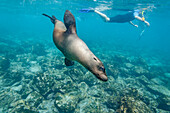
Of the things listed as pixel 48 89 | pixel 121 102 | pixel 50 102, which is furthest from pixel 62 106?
pixel 121 102

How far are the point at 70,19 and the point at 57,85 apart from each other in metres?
4.77

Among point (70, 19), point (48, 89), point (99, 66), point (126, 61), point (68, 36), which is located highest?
point (70, 19)

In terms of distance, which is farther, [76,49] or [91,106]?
[91,106]

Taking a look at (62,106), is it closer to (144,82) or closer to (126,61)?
(144,82)

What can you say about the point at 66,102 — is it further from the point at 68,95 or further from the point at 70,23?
the point at 70,23

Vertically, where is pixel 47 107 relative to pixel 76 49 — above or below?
below

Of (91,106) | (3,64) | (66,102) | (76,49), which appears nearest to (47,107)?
(66,102)

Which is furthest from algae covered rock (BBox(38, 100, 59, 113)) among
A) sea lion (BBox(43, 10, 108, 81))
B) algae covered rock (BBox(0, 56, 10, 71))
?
algae covered rock (BBox(0, 56, 10, 71))

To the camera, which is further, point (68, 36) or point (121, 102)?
point (121, 102)

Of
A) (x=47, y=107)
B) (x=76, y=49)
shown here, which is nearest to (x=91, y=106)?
(x=47, y=107)

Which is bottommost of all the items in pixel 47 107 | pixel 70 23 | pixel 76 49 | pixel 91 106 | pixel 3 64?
pixel 3 64

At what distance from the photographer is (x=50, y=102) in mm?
5770

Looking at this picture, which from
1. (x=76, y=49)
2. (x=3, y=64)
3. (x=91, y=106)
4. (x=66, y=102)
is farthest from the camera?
(x=3, y=64)

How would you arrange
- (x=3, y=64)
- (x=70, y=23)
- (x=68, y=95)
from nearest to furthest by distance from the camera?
(x=70, y=23) < (x=68, y=95) < (x=3, y=64)
